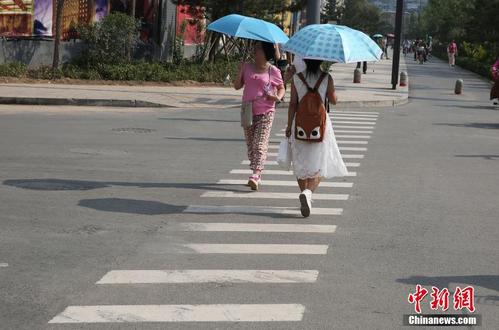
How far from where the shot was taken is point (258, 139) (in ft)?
36.2

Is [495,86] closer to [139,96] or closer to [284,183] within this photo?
[139,96]

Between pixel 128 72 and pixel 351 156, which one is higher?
pixel 128 72

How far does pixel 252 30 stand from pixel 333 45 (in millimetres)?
1673

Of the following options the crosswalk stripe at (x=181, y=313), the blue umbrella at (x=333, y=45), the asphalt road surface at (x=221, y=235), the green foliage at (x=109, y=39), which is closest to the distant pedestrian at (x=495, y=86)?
the asphalt road surface at (x=221, y=235)

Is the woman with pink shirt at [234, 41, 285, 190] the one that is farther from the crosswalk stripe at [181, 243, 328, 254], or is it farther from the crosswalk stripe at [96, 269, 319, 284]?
the crosswalk stripe at [96, 269, 319, 284]

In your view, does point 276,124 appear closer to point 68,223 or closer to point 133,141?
point 133,141

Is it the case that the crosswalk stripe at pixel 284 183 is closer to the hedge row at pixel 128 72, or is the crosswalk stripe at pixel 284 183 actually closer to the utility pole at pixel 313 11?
the utility pole at pixel 313 11

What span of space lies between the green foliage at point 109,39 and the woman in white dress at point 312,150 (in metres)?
20.6

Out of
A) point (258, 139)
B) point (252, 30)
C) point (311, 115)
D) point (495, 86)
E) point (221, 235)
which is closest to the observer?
point (221, 235)

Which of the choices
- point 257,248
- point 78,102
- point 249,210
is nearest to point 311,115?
point 249,210

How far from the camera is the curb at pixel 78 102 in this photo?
21078 millimetres

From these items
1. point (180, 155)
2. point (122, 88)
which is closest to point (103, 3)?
point (122, 88)

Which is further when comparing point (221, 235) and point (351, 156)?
point (351, 156)

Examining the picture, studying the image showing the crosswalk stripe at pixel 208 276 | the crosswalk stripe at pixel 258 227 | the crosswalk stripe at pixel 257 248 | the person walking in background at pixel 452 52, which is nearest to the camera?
the crosswalk stripe at pixel 208 276
